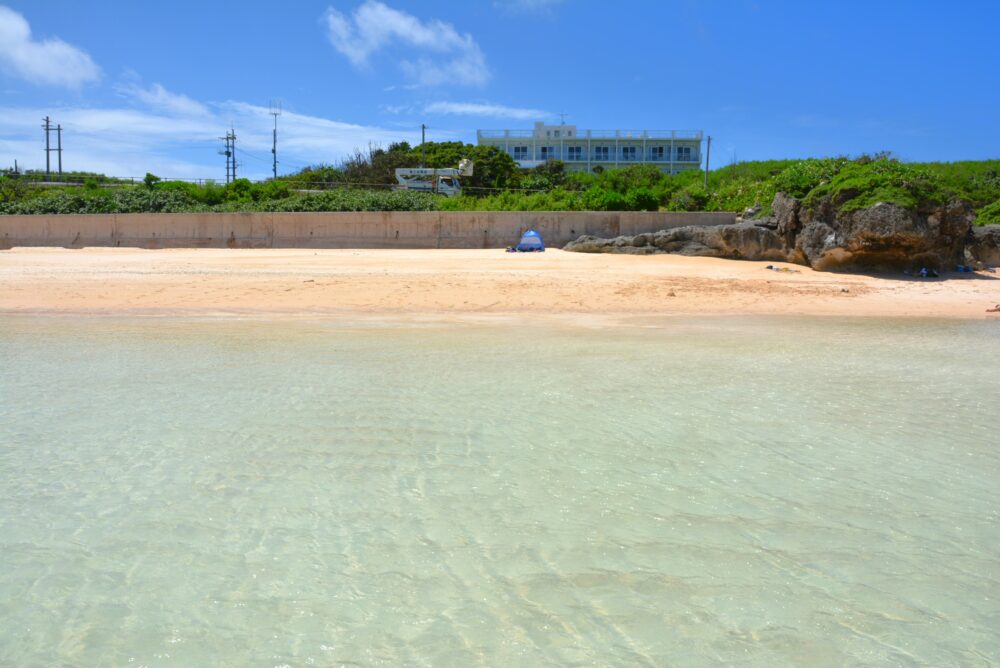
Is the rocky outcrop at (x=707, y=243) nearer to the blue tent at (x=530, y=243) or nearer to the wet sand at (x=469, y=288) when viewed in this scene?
the wet sand at (x=469, y=288)

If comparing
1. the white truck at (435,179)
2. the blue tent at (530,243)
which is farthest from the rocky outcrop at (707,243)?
the white truck at (435,179)

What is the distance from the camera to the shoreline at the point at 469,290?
38.5 feet

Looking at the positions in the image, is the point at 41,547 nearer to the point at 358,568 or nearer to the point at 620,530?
the point at 358,568

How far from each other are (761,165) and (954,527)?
143ft

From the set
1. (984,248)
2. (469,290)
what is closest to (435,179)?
(984,248)

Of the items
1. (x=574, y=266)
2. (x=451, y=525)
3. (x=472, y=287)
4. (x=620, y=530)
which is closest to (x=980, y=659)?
(x=620, y=530)

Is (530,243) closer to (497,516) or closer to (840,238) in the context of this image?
(840,238)

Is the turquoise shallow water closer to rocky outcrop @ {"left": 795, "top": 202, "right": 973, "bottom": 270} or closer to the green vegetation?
rocky outcrop @ {"left": 795, "top": 202, "right": 973, "bottom": 270}

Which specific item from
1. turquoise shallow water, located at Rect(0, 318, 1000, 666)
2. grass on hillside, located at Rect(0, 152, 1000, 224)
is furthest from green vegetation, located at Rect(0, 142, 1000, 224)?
turquoise shallow water, located at Rect(0, 318, 1000, 666)

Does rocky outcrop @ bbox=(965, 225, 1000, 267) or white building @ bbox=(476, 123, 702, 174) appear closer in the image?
rocky outcrop @ bbox=(965, 225, 1000, 267)

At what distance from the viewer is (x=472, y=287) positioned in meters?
13.3

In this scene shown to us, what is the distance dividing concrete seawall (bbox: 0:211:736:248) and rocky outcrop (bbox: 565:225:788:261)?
5.81 feet

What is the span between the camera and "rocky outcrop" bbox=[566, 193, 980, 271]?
14.9 meters

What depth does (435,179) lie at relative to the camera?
50031 millimetres
